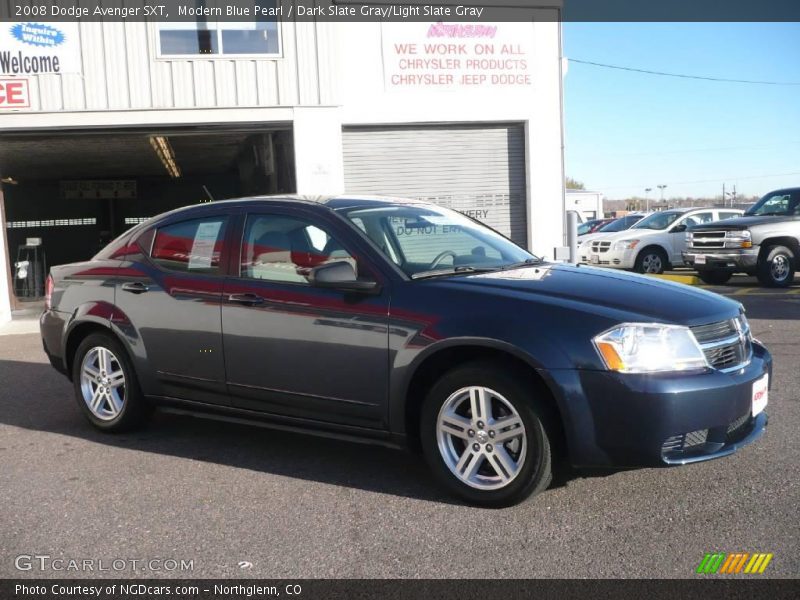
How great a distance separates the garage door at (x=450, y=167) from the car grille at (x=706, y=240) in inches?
133

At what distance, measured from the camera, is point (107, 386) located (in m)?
5.71

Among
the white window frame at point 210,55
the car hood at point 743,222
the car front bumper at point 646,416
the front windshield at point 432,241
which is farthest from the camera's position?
the car hood at point 743,222

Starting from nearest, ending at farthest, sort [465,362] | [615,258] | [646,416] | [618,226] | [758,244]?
[646,416], [465,362], [758,244], [615,258], [618,226]

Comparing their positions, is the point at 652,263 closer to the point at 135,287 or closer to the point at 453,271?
the point at 453,271

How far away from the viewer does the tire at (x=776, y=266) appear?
14.9 m

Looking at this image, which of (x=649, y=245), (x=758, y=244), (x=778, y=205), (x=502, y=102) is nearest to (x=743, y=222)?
(x=758, y=244)

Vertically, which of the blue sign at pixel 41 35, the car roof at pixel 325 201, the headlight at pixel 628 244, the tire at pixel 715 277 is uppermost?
the blue sign at pixel 41 35

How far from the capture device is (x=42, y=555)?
3.68 m

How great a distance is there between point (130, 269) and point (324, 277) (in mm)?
1873

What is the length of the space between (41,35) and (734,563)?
1242cm

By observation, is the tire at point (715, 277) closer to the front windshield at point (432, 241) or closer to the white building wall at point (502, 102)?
the white building wall at point (502, 102)

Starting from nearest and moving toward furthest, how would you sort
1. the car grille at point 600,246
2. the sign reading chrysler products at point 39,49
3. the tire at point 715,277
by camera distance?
the sign reading chrysler products at point 39,49
the tire at point 715,277
the car grille at point 600,246

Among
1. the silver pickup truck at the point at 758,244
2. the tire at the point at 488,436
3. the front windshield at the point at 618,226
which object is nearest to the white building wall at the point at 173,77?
the silver pickup truck at the point at 758,244

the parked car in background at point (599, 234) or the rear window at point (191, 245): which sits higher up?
the rear window at point (191, 245)
